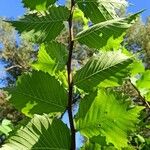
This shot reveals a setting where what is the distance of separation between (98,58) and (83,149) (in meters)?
0.30

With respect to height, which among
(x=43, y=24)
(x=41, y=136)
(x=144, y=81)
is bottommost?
(x=144, y=81)

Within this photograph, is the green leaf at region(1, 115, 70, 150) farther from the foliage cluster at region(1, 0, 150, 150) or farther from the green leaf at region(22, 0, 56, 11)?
the green leaf at region(22, 0, 56, 11)

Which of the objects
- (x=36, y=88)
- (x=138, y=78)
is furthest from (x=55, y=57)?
(x=138, y=78)

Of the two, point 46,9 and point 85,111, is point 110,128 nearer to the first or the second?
point 85,111

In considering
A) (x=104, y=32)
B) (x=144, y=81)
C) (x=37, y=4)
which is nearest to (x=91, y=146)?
(x=104, y=32)

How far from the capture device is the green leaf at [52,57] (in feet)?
5.10

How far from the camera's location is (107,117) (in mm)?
1459

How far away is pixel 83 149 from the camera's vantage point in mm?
1548

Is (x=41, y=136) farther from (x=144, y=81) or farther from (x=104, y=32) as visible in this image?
(x=144, y=81)

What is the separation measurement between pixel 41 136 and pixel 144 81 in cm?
96

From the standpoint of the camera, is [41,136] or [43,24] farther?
[43,24]

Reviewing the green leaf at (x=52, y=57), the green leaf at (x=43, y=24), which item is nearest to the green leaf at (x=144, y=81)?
the green leaf at (x=52, y=57)

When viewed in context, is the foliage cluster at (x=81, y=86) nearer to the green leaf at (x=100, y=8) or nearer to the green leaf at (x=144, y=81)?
the green leaf at (x=100, y=8)

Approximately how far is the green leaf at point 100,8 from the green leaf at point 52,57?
14cm
